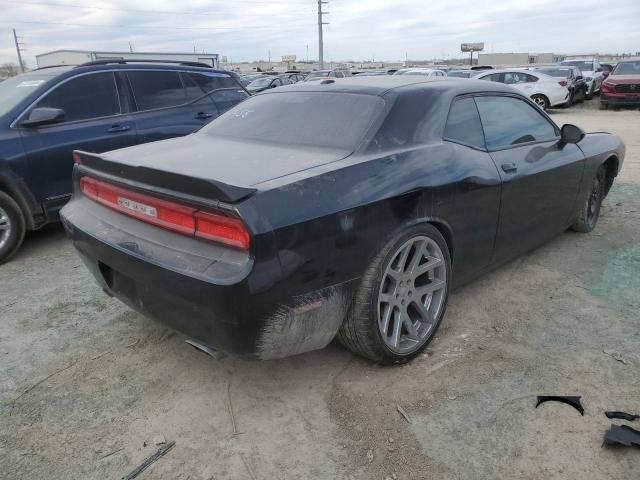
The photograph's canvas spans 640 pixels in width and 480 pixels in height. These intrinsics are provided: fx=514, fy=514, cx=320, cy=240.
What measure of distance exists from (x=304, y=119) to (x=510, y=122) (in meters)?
1.51

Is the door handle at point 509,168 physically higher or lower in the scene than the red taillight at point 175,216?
lower

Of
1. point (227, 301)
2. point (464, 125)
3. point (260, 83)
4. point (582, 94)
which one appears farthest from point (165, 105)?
point (582, 94)

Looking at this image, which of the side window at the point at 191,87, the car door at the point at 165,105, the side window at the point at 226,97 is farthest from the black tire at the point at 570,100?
the car door at the point at 165,105

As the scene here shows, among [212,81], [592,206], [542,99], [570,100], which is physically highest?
[212,81]

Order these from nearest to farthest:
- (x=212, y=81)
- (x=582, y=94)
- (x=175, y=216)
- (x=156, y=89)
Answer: (x=175, y=216) → (x=156, y=89) → (x=212, y=81) → (x=582, y=94)

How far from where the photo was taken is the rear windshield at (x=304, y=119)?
282 cm

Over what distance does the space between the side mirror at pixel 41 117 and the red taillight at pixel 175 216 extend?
211 centimetres

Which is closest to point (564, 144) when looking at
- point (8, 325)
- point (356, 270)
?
point (356, 270)

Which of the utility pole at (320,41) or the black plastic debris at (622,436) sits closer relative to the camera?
the black plastic debris at (622,436)

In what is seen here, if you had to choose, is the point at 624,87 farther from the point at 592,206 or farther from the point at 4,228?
the point at 4,228

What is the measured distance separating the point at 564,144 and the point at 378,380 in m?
2.54

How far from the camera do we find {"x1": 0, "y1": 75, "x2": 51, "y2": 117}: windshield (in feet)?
15.2

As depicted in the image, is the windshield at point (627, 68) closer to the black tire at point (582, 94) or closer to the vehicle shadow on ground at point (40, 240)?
the black tire at point (582, 94)

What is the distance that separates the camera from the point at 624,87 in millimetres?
17484
